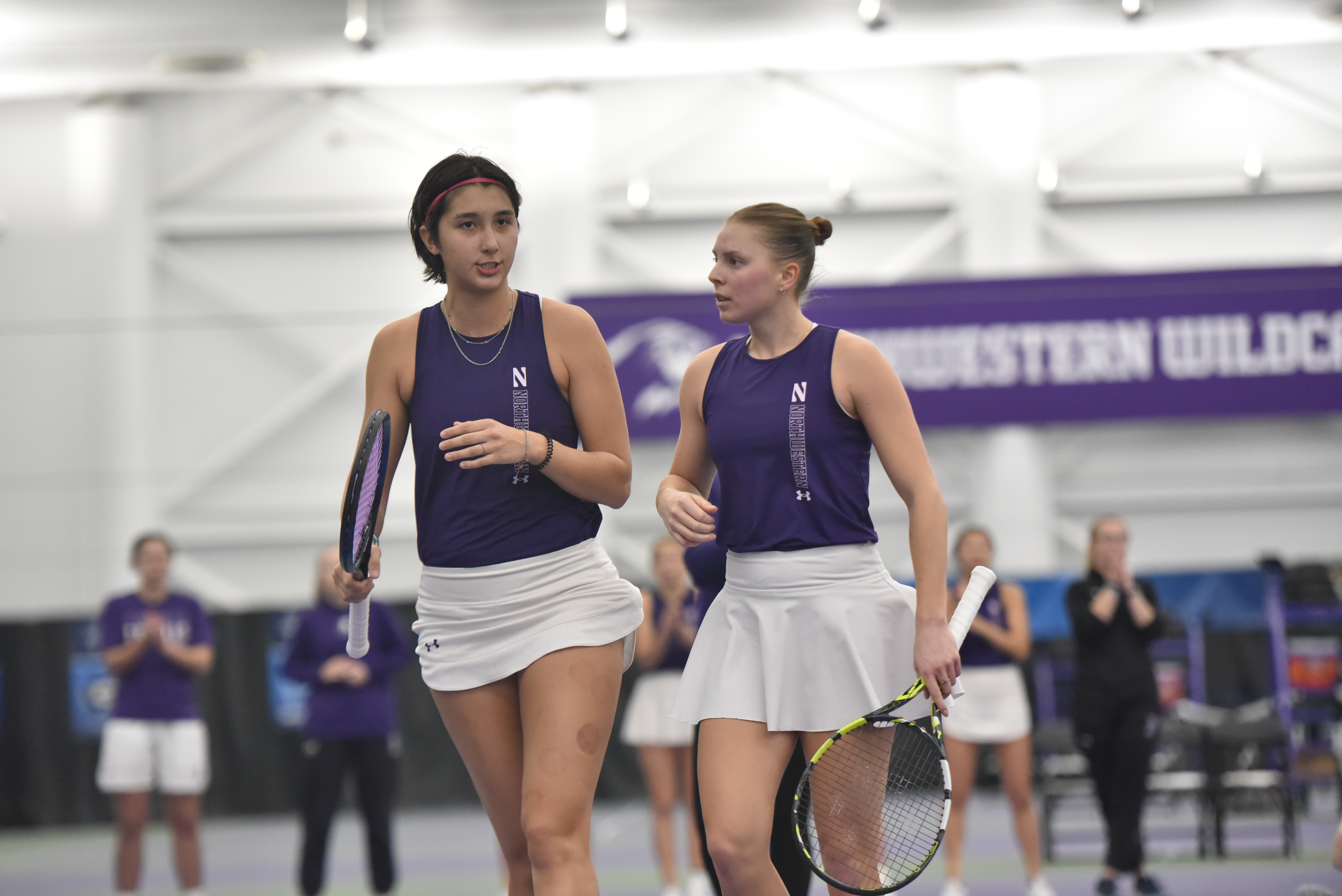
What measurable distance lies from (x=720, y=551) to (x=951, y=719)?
3.28 metres

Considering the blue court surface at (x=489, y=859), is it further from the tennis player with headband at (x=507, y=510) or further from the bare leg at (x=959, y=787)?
the tennis player with headband at (x=507, y=510)

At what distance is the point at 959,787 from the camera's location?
274 inches

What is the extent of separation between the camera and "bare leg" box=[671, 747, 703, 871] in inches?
198

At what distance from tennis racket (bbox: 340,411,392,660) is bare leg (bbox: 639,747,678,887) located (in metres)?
4.24

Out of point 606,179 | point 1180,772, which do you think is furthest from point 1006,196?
point 1180,772

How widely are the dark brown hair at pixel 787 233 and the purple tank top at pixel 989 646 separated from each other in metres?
4.08

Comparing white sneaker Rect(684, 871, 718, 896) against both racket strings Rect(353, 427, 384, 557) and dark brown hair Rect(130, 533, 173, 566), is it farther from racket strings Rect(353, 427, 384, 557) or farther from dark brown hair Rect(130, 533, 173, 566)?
racket strings Rect(353, 427, 384, 557)

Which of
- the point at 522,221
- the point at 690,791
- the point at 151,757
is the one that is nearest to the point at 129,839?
the point at 151,757

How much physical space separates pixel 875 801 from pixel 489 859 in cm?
675

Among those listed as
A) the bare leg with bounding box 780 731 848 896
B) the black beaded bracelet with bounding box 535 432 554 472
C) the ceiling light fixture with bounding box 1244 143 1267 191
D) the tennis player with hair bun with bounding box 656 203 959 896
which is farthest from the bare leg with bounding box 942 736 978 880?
the ceiling light fixture with bounding box 1244 143 1267 191

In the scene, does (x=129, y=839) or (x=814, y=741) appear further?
(x=129, y=839)

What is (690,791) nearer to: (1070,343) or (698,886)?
(698,886)

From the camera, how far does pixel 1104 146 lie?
13859mm

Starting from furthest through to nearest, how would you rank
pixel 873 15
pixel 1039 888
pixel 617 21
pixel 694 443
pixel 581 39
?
1. pixel 581 39
2. pixel 617 21
3. pixel 873 15
4. pixel 1039 888
5. pixel 694 443
